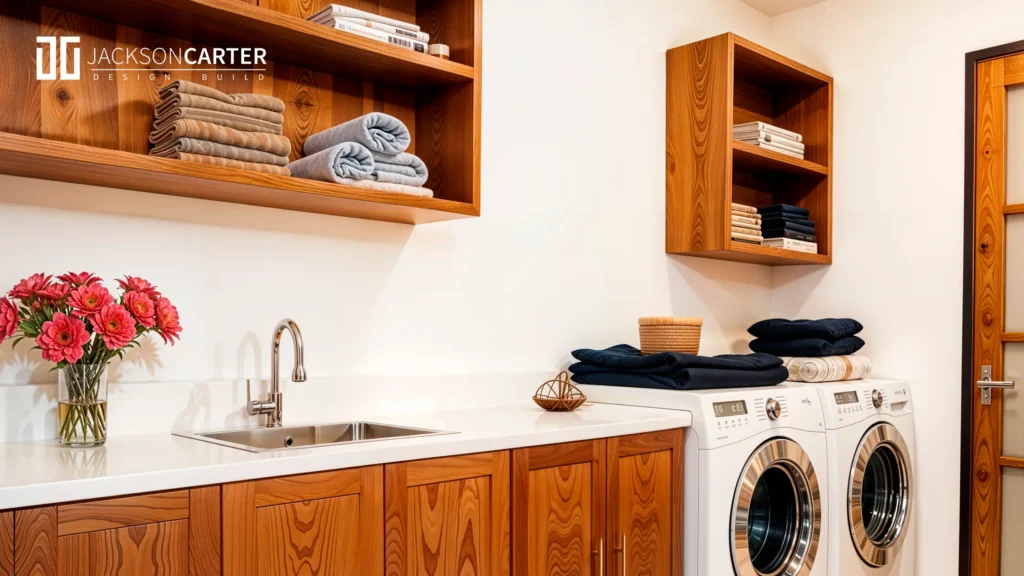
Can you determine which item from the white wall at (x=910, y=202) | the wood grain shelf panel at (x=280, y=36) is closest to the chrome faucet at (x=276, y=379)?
the wood grain shelf panel at (x=280, y=36)

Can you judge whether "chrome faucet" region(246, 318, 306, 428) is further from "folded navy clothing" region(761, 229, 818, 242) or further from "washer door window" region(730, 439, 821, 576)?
"folded navy clothing" region(761, 229, 818, 242)

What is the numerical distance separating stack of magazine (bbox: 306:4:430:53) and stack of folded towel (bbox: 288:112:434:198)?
21 cm

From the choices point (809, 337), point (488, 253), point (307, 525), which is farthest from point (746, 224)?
point (307, 525)

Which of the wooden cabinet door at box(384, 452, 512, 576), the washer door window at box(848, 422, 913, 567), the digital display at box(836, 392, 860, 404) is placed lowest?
the washer door window at box(848, 422, 913, 567)

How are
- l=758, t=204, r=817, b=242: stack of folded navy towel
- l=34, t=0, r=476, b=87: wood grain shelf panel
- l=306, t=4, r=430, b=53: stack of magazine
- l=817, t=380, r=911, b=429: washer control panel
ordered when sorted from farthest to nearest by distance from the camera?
l=758, t=204, r=817, b=242: stack of folded navy towel
l=817, t=380, r=911, b=429: washer control panel
l=306, t=4, r=430, b=53: stack of magazine
l=34, t=0, r=476, b=87: wood grain shelf panel

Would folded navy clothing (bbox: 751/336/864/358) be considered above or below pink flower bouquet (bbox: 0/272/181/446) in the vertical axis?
below

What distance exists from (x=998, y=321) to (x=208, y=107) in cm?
274

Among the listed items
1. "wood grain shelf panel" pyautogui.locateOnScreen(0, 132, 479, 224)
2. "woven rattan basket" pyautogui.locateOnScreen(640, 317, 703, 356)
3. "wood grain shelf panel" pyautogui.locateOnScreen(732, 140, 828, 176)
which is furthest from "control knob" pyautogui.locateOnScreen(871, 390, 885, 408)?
"wood grain shelf panel" pyautogui.locateOnScreen(0, 132, 479, 224)

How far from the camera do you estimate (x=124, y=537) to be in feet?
4.25

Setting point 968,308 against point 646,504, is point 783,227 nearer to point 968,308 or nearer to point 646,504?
point 968,308

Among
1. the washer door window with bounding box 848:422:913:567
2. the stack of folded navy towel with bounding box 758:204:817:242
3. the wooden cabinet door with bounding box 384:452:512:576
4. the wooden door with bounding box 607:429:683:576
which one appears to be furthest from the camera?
the stack of folded navy towel with bounding box 758:204:817:242

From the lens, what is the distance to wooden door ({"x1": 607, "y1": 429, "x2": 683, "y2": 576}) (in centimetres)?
210

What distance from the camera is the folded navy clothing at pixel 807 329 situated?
3109mm

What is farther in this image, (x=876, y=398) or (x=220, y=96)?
(x=876, y=398)
